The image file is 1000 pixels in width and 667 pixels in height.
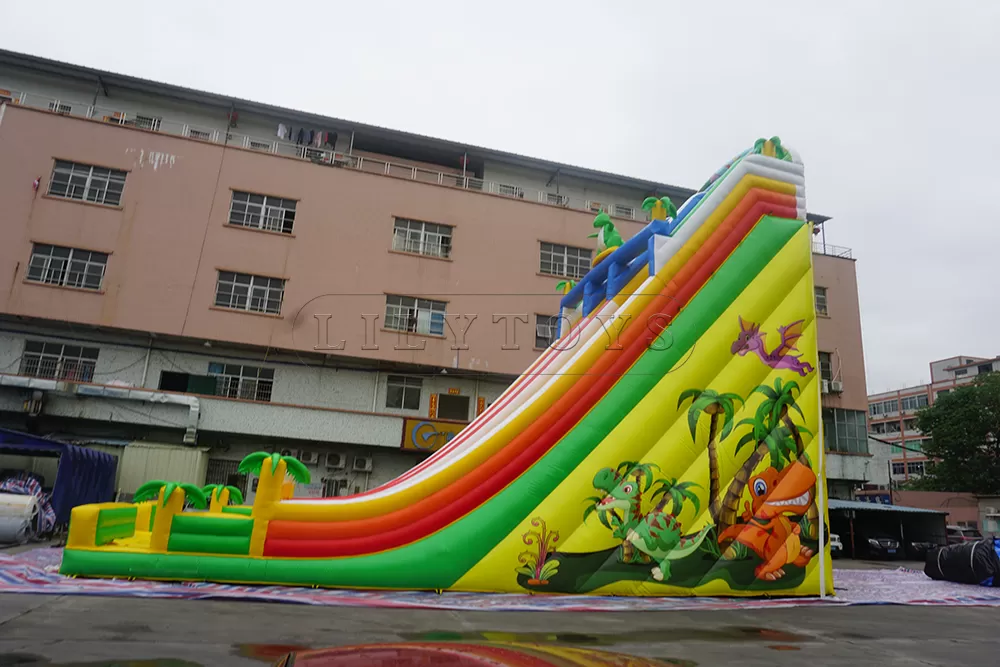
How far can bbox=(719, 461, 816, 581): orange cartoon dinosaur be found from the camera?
8.53 m

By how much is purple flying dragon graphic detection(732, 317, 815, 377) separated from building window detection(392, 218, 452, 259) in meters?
13.6

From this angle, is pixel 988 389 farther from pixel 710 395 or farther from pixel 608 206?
pixel 710 395

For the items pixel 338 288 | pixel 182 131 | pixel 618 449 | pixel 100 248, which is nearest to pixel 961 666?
pixel 618 449

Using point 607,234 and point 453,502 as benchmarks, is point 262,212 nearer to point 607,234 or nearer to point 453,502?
point 607,234

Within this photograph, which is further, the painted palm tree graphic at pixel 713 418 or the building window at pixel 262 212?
the building window at pixel 262 212

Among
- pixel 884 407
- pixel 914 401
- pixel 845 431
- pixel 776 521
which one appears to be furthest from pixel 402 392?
pixel 884 407

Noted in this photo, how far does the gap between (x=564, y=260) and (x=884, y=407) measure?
2059 inches

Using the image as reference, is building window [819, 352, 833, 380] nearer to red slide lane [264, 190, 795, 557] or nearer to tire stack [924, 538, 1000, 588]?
tire stack [924, 538, 1000, 588]

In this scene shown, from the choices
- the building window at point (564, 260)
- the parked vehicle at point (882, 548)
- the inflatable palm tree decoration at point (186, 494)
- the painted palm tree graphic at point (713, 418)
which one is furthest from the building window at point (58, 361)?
the parked vehicle at point (882, 548)

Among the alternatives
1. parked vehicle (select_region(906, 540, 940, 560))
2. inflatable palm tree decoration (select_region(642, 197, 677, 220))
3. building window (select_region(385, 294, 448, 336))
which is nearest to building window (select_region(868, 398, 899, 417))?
parked vehicle (select_region(906, 540, 940, 560))

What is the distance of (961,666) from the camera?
5316 mm

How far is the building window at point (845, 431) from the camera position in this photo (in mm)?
24797

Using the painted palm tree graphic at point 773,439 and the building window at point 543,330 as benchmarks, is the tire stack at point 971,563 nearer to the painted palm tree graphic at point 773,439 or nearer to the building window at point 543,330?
the painted palm tree graphic at point 773,439

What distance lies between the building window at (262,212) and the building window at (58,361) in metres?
5.66
